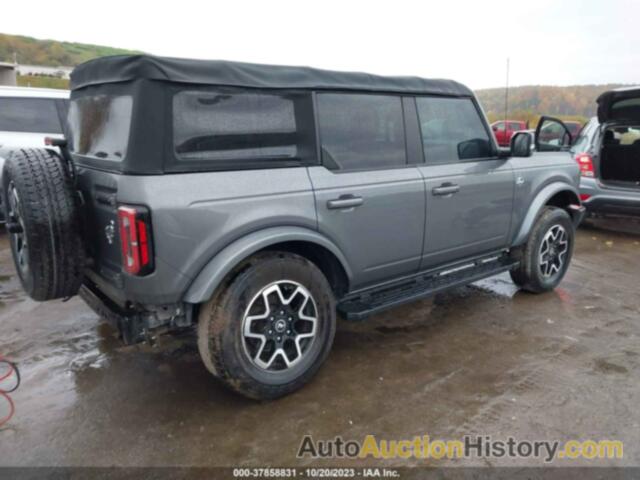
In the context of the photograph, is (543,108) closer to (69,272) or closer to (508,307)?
(508,307)

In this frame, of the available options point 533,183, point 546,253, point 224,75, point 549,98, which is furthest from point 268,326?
point 549,98

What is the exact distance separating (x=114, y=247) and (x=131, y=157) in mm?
520

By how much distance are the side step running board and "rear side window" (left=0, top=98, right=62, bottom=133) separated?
228 inches

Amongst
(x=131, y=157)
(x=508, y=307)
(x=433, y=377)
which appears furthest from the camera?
(x=508, y=307)

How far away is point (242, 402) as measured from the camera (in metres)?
2.90

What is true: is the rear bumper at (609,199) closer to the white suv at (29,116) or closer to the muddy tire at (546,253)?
the muddy tire at (546,253)

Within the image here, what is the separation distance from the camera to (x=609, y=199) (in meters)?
6.72

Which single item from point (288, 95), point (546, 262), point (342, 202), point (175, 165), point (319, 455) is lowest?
point (319, 455)

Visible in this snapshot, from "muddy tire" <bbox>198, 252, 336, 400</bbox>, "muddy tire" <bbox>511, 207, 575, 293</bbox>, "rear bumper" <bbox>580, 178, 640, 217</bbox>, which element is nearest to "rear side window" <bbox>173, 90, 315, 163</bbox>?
"muddy tire" <bbox>198, 252, 336, 400</bbox>

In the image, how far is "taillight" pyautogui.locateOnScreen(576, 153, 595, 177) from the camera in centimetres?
695

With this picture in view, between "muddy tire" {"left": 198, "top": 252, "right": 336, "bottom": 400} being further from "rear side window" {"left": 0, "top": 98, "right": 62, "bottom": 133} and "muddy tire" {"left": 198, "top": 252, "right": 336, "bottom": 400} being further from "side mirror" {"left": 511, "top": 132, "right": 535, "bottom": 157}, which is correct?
"rear side window" {"left": 0, "top": 98, "right": 62, "bottom": 133}

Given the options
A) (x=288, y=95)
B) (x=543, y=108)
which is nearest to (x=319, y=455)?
(x=288, y=95)

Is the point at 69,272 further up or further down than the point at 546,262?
further up

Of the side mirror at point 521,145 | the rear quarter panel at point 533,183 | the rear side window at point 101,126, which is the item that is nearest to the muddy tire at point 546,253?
the rear quarter panel at point 533,183
